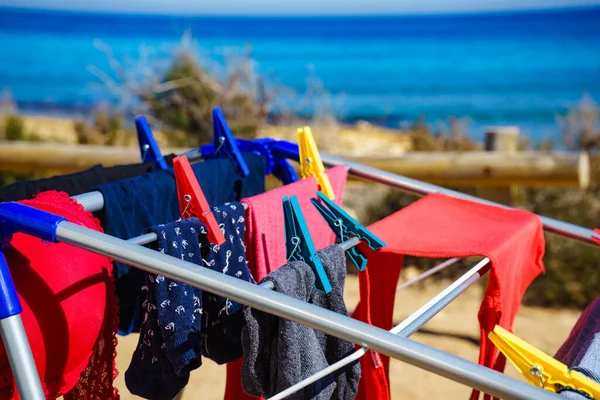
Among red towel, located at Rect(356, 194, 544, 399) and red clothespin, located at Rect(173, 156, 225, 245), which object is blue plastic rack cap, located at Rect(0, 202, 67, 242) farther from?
red towel, located at Rect(356, 194, 544, 399)

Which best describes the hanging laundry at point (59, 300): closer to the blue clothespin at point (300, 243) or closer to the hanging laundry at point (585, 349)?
the blue clothespin at point (300, 243)

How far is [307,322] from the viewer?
112cm

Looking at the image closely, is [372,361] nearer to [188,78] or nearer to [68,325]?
[68,325]

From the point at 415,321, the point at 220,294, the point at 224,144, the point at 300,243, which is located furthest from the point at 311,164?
the point at 220,294

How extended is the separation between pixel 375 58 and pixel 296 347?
1302 inches

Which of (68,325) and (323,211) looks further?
(323,211)

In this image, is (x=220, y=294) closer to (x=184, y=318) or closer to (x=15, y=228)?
(x=184, y=318)

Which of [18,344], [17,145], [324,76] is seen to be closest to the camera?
[18,344]

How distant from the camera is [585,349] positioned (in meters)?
1.26

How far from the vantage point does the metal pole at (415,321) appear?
118 centimetres

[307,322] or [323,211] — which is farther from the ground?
[323,211]

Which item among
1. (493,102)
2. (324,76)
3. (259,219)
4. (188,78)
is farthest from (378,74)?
(259,219)

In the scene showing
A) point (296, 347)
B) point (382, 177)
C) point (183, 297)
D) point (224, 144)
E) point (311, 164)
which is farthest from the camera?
point (382, 177)

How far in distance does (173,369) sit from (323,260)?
0.38m
